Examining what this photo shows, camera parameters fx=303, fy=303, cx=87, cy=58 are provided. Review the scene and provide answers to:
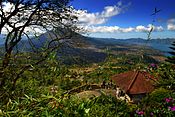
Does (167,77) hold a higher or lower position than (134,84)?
higher

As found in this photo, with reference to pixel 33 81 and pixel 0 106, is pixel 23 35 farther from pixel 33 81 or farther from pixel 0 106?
pixel 0 106

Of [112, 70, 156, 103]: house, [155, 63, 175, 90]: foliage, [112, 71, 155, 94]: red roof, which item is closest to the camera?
[155, 63, 175, 90]: foliage

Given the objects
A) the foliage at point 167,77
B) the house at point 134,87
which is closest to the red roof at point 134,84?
the house at point 134,87

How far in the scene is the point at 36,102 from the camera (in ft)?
7.73

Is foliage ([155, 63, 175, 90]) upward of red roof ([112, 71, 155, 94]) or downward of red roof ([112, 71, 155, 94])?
upward

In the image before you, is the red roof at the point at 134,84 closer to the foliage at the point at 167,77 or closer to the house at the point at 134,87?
the house at the point at 134,87

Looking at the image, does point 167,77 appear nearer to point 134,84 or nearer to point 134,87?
point 134,87

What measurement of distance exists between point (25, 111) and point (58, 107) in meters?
0.25

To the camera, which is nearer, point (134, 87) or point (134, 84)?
point (134, 87)

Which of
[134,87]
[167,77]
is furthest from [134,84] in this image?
[167,77]

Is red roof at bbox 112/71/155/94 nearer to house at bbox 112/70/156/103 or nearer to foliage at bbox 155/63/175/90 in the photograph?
house at bbox 112/70/156/103

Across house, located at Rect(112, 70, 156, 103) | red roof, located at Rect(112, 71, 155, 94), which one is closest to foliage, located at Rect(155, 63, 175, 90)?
house, located at Rect(112, 70, 156, 103)

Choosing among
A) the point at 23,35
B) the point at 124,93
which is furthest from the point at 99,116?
the point at 124,93

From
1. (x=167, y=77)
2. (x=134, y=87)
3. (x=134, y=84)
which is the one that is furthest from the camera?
(x=134, y=84)
